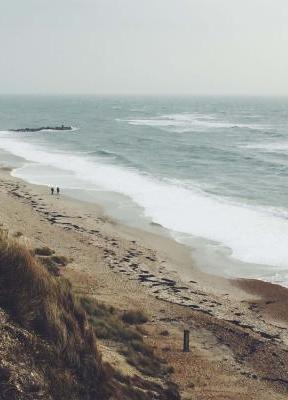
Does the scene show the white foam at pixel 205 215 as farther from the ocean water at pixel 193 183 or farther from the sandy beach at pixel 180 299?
the sandy beach at pixel 180 299

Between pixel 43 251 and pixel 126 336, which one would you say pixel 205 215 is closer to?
pixel 43 251

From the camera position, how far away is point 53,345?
348 inches

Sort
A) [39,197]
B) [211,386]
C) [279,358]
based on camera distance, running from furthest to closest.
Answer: [39,197]
[279,358]
[211,386]

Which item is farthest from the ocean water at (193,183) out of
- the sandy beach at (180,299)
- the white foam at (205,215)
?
the sandy beach at (180,299)

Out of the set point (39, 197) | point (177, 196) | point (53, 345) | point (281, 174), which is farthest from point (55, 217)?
point (281, 174)

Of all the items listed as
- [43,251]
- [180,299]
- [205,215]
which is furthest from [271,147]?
[180,299]

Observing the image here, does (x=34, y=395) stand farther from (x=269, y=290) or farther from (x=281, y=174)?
(x=281, y=174)

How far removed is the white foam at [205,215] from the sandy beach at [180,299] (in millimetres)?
3198

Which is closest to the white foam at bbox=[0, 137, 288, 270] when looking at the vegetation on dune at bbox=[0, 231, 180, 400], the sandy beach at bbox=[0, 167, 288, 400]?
the sandy beach at bbox=[0, 167, 288, 400]

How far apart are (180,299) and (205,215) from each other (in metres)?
14.9

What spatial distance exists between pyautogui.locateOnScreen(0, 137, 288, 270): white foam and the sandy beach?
3.20m

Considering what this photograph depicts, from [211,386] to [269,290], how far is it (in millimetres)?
9219

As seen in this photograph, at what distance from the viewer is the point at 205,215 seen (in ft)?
113

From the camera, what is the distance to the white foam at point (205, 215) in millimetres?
27750
